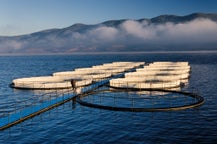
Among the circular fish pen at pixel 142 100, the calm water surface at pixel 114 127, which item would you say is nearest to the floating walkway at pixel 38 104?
the calm water surface at pixel 114 127

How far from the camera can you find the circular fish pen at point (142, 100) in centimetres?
5909

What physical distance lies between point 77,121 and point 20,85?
49.5 meters

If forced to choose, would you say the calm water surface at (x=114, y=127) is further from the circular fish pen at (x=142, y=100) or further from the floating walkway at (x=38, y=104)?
the circular fish pen at (x=142, y=100)

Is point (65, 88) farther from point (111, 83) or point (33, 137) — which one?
point (33, 137)

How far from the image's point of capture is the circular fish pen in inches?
2327

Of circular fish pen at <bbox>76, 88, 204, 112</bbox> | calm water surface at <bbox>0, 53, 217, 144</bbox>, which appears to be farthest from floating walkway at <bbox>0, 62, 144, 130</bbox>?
circular fish pen at <bbox>76, 88, 204, 112</bbox>

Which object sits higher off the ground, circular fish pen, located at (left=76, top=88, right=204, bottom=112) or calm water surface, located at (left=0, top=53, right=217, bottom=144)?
circular fish pen, located at (left=76, top=88, right=204, bottom=112)

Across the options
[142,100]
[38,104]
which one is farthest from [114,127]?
[38,104]

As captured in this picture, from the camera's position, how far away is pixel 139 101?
66.8 metres

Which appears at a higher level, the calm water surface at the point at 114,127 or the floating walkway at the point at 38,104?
the floating walkway at the point at 38,104

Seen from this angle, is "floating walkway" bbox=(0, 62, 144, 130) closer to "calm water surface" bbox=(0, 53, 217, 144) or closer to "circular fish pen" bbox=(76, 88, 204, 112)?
"calm water surface" bbox=(0, 53, 217, 144)

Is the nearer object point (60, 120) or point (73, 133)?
point (73, 133)

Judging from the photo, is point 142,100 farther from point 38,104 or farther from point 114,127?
point 38,104

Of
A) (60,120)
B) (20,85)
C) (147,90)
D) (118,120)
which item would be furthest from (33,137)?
(20,85)
